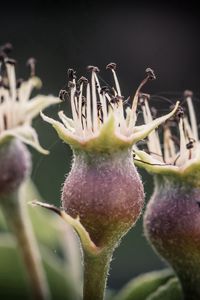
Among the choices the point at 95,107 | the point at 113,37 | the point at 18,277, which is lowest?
the point at 18,277

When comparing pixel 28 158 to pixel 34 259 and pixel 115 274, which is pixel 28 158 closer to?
pixel 34 259

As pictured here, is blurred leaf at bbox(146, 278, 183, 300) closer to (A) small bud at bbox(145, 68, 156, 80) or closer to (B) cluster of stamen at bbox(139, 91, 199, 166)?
(B) cluster of stamen at bbox(139, 91, 199, 166)

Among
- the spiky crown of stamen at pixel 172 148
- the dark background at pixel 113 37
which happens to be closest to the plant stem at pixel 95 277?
the spiky crown of stamen at pixel 172 148

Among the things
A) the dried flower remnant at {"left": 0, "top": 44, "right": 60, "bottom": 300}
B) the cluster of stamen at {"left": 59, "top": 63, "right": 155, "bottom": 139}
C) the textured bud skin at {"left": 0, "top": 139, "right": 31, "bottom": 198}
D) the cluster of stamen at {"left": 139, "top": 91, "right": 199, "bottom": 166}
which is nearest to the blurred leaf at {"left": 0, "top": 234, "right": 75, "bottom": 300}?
the dried flower remnant at {"left": 0, "top": 44, "right": 60, "bottom": 300}

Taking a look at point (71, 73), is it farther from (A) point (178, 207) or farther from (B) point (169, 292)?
(B) point (169, 292)

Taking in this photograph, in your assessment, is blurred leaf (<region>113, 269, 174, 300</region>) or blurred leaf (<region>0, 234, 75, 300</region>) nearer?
blurred leaf (<region>113, 269, 174, 300</region>)

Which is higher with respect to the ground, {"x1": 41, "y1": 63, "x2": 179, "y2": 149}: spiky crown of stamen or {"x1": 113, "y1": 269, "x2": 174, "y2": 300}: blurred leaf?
{"x1": 41, "y1": 63, "x2": 179, "y2": 149}: spiky crown of stamen

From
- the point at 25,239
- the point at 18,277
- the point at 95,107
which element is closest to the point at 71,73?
the point at 95,107
